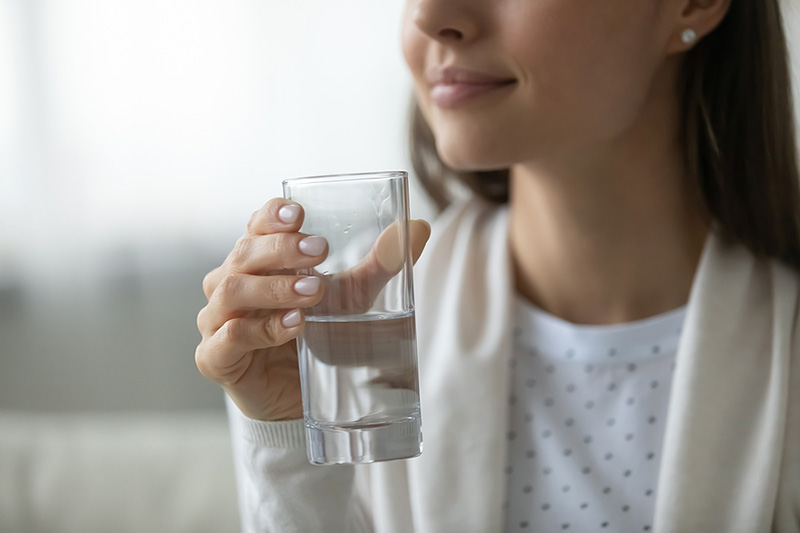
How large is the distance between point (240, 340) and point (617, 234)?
27.5 inches

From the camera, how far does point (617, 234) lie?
1.19m

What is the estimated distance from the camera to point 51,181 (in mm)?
2631

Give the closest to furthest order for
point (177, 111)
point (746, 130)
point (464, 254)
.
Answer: point (746, 130) → point (464, 254) → point (177, 111)

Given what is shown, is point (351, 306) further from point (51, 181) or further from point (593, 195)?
point (51, 181)

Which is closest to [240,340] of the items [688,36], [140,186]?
[688,36]

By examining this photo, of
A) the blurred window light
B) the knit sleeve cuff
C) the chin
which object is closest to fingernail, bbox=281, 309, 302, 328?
the knit sleeve cuff

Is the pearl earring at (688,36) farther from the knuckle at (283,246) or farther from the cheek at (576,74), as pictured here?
the knuckle at (283,246)

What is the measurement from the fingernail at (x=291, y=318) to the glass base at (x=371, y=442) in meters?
0.09

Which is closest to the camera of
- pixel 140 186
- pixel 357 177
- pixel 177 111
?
pixel 357 177

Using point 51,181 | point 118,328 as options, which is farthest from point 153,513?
point 51,181

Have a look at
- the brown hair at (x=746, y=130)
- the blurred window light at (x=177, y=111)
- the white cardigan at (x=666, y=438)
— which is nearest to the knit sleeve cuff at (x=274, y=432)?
the white cardigan at (x=666, y=438)

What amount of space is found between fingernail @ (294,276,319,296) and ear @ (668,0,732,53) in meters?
0.74

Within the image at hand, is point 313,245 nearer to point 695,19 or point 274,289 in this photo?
point 274,289

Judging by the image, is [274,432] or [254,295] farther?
[274,432]
